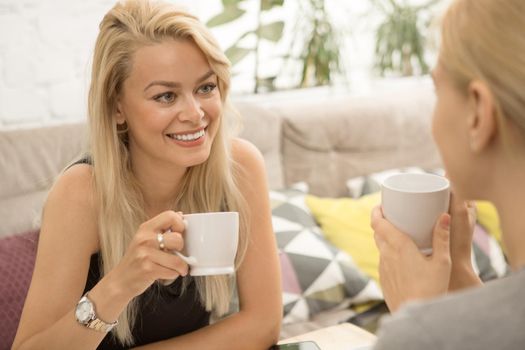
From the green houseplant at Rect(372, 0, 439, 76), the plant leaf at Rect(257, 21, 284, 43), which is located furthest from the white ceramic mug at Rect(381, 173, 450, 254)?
the green houseplant at Rect(372, 0, 439, 76)

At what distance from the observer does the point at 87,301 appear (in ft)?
4.22

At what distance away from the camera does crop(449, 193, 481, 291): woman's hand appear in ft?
3.78

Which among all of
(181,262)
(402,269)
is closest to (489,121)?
(402,269)

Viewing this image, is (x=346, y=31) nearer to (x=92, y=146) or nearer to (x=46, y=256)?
(x=92, y=146)

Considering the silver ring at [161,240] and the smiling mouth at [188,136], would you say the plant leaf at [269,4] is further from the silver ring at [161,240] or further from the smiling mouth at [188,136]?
the silver ring at [161,240]

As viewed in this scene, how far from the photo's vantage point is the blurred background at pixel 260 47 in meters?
2.24

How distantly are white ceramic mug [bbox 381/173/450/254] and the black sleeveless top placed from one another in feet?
2.15

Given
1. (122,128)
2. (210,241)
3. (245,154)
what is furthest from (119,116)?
(210,241)

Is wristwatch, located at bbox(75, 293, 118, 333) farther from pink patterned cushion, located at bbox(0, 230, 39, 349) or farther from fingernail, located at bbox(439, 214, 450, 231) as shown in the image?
fingernail, located at bbox(439, 214, 450, 231)

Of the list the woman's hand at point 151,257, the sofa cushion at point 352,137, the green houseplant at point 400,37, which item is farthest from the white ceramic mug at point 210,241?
the green houseplant at point 400,37

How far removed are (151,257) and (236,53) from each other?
5.12 feet

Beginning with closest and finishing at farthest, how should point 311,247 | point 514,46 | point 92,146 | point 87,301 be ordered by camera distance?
point 514,46, point 87,301, point 92,146, point 311,247

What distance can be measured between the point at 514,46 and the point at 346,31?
229 cm

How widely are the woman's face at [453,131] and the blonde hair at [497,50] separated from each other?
3 centimetres
